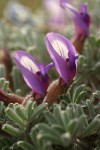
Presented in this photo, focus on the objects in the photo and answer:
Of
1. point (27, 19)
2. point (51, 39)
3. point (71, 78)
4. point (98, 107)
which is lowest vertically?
point (27, 19)

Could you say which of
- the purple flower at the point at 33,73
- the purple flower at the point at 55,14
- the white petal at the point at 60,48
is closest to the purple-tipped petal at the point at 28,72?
the purple flower at the point at 33,73

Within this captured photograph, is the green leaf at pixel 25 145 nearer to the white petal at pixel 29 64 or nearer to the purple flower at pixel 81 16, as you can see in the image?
the white petal at pixel 29 64

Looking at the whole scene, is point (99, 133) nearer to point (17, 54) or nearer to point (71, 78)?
point (71, 78)

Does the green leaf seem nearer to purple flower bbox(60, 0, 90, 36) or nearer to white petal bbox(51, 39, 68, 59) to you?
white petal bbox(51, 39, 68, 59)

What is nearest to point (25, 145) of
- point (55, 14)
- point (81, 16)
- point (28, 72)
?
point (28, 72)

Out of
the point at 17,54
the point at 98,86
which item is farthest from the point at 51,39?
the point at 98,86

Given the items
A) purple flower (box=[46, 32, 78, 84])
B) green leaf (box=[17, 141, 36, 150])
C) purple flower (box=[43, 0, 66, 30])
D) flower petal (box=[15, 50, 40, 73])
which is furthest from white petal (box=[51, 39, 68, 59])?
purple flower (box=[43, 0, 66, 30])
